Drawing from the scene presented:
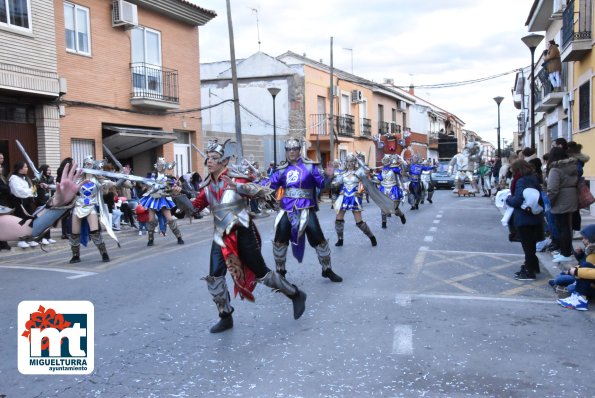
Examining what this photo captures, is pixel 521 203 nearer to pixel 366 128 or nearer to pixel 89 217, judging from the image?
pixel 89 217

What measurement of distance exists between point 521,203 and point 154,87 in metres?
16.6

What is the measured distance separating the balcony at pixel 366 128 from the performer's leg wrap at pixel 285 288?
3826 centimetres

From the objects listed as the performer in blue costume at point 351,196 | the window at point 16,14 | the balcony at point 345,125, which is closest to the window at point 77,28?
the window at point 16,14

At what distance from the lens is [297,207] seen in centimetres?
774

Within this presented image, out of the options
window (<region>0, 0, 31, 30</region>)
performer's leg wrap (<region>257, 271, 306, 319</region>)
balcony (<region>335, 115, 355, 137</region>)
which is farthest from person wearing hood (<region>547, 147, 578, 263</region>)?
balcony (<region>335, 115, 355, 137</region>)

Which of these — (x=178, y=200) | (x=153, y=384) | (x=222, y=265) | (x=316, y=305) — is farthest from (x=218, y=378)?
(x=178, y=200)

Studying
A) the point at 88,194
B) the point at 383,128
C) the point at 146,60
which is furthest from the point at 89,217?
the point at 383,128

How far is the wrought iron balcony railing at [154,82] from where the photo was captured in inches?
814

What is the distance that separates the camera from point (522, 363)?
468cm

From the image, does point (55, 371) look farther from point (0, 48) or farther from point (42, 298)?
point (0, 48)

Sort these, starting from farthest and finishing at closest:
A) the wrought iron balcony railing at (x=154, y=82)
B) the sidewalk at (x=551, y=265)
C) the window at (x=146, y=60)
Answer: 1. the window at (x=146, y=60)
2. the wrought iron balcony railing at (x=154, y=82)
3. the sidewalk at (x=551, y=265)

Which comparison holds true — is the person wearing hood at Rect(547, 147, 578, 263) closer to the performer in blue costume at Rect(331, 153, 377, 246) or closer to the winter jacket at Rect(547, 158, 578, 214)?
the winter jacket at Rect(547, 158, 578, 214)

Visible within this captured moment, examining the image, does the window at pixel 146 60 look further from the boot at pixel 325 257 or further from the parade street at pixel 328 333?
the boot at pixel 325 257

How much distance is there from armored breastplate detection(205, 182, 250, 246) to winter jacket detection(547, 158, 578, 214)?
193 inches
